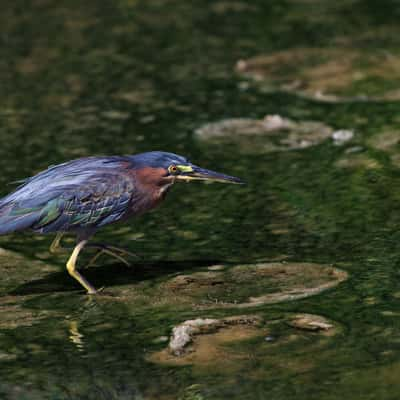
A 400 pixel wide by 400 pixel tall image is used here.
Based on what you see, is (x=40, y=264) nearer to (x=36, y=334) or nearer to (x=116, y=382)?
(x=36, y=334)

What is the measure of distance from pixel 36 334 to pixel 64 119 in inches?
151

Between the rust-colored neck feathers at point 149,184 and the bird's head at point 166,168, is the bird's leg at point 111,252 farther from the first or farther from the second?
the bird's head at point 166,168

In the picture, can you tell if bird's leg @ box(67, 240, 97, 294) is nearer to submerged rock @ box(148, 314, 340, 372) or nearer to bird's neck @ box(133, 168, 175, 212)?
bird's neck @ box(133, 168, 175, 212)

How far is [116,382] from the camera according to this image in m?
4.86

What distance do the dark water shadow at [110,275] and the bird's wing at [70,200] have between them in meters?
0.36

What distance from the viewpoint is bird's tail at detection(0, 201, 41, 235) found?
5.91 meters

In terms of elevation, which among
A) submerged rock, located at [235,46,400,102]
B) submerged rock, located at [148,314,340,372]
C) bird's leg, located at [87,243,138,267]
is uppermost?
submerged rock, located at [235,46,400,102]

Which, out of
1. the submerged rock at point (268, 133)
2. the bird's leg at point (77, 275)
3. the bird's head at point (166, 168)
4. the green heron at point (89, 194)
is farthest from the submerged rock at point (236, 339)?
the submerged rock at point (268, 133)

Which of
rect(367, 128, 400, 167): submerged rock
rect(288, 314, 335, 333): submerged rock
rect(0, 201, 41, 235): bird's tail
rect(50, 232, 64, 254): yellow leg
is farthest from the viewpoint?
rect(367, 128, 400, 167): submerged rock

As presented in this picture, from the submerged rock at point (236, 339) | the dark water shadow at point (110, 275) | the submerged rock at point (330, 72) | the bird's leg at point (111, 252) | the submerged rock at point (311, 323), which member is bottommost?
the submerged rock at point (311, 323)

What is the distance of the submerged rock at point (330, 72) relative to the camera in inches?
354

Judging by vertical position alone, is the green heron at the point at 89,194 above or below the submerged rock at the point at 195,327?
above

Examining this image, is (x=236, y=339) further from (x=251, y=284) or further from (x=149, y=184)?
(x=149, y=184)

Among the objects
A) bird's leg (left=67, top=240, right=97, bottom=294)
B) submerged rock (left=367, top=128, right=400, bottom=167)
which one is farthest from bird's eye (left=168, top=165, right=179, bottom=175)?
submerged rock (left=367, top=128, right=400, bottom=167)
